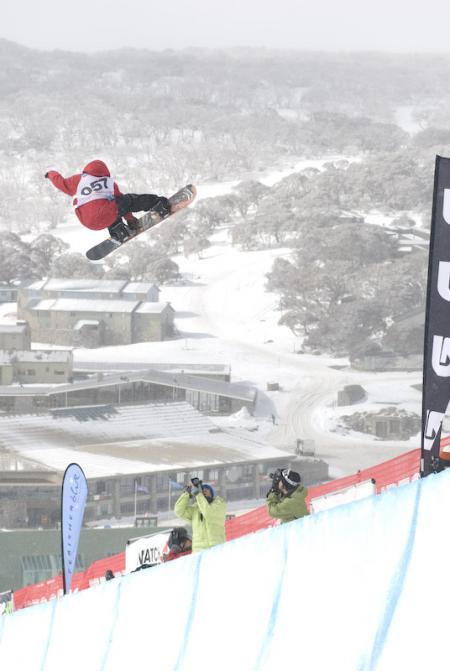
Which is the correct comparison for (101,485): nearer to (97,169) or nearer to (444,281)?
(97,169)

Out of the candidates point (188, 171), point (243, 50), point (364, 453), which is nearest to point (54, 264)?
point (188, 171)

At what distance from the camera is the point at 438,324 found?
10.9 feet

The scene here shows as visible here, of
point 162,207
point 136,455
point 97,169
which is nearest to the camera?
point 97,169

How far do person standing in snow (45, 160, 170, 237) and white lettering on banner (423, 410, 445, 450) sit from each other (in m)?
3.20

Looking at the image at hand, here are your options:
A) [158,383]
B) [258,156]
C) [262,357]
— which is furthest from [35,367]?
[258,156]

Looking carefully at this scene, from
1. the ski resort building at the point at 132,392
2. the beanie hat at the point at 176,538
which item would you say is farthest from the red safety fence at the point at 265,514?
the ski resort building at the point at 132,392

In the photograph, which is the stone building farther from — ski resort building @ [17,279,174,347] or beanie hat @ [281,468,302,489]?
beanie hat @ [281,468,302,489]

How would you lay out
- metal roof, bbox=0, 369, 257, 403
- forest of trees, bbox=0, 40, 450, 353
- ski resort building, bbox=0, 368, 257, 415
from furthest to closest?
forest of trees, bbox=0, 40, 450, 353 → metal roof, bbox=0, 369, 257, 403 → ski resort building, bbox=0, 368, 257, 415

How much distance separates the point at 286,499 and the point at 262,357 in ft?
179

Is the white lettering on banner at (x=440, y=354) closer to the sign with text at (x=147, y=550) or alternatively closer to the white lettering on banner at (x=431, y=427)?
the white lettering on banner at (x=431, y=427)

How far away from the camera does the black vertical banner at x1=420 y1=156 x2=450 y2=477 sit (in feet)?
10.8

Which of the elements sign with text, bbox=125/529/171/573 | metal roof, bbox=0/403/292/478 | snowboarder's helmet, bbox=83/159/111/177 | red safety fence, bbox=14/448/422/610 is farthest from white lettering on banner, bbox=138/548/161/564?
metal roof, bbox=0/403/292/478

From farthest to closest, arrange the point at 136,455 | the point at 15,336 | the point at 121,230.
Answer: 1. the point at 15,336
2. the point at 136,455
3. the point at 121,230

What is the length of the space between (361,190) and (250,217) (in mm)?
7425
